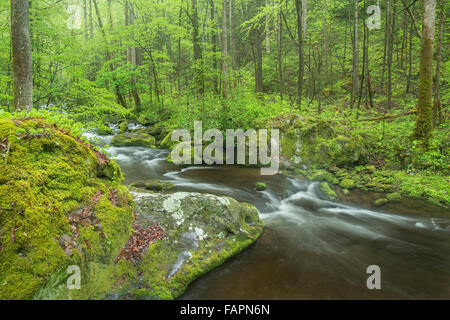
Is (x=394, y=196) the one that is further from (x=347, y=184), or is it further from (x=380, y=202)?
(x=347, y=184)

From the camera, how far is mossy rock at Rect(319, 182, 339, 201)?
25.0 feet

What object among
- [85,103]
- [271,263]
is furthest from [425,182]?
[85,103]

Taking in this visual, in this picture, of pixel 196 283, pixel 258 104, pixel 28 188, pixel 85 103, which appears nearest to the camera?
pixel 28 188

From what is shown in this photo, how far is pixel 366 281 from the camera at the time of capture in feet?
13.1

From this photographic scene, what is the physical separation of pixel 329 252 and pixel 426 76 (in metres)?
7.05

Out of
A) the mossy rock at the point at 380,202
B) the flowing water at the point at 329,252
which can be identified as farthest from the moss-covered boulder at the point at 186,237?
the mossy rock at the point at 380,202

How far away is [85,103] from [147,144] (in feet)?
20.8

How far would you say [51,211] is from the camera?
114 inches

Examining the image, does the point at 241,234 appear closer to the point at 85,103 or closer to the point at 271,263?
the point at 271,263

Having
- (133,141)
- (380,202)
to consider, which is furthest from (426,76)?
(133,141)

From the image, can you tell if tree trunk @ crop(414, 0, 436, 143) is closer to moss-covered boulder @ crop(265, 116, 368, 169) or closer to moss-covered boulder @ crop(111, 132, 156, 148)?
moss-covered boulder @ crop(265, 116, 368, 169)

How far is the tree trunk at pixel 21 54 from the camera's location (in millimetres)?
5520

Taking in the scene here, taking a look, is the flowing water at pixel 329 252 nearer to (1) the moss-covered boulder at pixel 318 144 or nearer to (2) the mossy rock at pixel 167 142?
(1) the moss-covered boulder at pixel 318 144

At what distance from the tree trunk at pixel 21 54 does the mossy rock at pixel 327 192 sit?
8.57 meters
